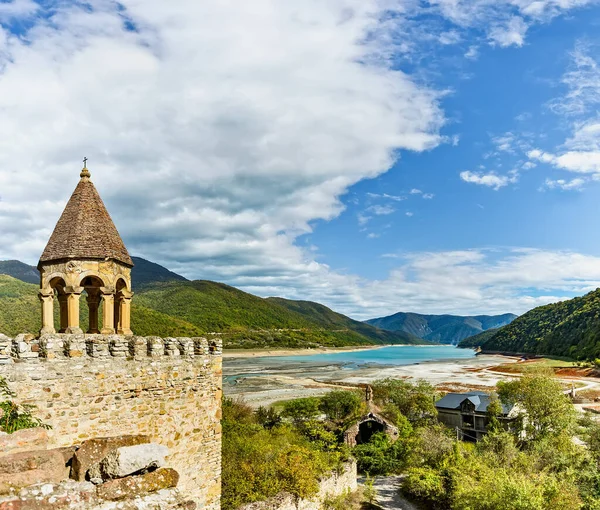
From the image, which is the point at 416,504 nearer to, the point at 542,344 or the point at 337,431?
the point at 337,431

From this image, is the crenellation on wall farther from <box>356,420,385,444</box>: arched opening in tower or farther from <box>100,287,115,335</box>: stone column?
<box>356,420,385,444</box>: arched opening in tower

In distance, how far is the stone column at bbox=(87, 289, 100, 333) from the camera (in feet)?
47.4

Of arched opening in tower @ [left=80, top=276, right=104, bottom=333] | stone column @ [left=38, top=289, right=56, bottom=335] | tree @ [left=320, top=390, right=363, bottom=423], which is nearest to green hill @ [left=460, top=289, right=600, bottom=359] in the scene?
tree @ [left=320, top=390, right=363, bottom=423]

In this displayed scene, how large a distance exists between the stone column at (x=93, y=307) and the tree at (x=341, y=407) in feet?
96.1

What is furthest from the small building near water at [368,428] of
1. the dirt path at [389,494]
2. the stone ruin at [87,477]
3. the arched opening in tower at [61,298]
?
the stone ruin at [87,477]

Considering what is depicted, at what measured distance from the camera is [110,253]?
42.7 ft

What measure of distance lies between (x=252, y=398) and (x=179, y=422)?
53.0m

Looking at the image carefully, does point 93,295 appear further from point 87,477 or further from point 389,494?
point 389,494

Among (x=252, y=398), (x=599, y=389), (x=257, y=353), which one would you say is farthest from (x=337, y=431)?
(x=257, y=353)

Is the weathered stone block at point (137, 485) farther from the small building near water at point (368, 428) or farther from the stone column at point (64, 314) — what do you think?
the small building near water at point (368, 428)

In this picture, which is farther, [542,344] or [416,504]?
[542,344]

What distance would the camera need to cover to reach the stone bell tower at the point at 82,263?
1261cm

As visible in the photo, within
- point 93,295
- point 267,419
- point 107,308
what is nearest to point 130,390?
point 107,308

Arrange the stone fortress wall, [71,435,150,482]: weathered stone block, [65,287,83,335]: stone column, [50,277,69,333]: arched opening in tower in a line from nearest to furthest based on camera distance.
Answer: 1. [71,435,150,482]: weathered stone block
2. the stone fortress wall
3. [65,287,83,335]: stone column
4. [50,277,69,333]: arched opening in tower
